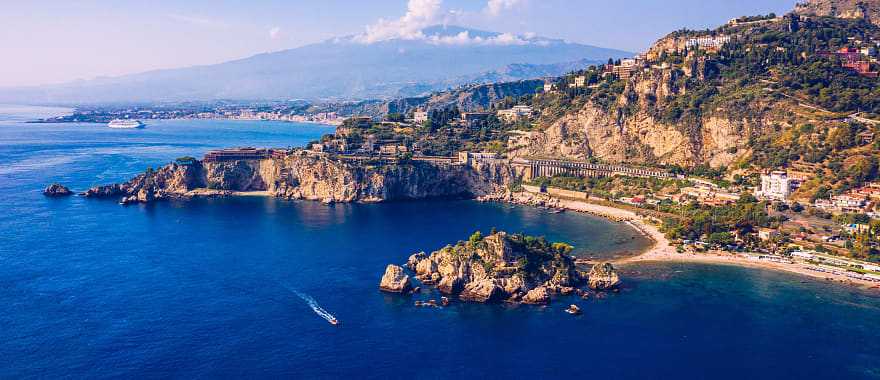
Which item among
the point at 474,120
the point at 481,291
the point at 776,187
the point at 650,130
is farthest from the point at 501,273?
the point at 474,120

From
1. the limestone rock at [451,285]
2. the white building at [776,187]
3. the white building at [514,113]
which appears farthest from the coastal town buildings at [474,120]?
the limestone rock at [451,285]

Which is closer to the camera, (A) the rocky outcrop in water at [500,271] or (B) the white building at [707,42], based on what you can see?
(A) the rocky outcrop in water at [500,271]

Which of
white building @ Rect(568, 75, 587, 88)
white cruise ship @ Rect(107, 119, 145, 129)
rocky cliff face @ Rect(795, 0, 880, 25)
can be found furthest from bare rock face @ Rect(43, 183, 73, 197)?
rocky cliff face @ Rect(795, 0, 880, 25)

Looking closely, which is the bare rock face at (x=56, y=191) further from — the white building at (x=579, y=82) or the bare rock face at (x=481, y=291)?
the white building at (x=579, y=82)

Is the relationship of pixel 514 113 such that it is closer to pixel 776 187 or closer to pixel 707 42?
pixel 707 42

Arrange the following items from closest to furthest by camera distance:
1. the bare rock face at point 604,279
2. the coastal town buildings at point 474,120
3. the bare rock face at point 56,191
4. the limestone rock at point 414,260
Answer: the bare rock face at point 604,279
the limestone rock at point 414,260
the bare rock face at point 56,191
the coastal town buildings at point 474,120

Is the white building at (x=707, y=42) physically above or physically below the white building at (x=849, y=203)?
above

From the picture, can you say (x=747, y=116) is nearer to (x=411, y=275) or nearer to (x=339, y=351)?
(x=411, y=275)
